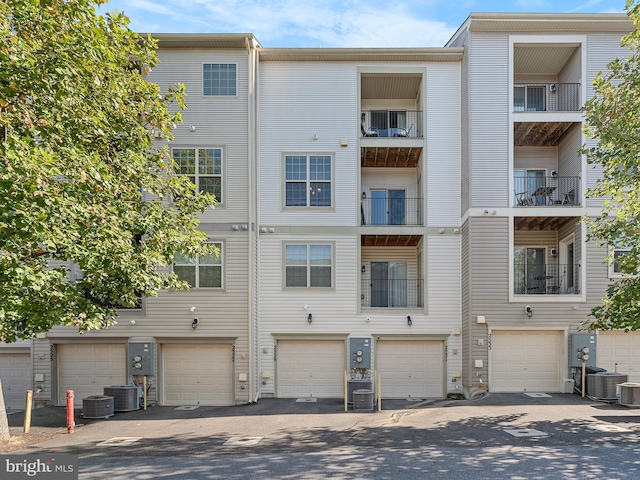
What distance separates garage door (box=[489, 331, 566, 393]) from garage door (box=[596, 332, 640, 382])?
140cm

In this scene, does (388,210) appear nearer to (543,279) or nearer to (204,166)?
(543,279)

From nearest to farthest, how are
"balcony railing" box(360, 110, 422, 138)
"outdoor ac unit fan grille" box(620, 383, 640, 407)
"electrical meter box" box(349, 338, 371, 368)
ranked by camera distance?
"outdoor ac unit fan grille" box(620, 383, 640, 407)
"electrical meter box" box(349, 338, 371, 368)
"balcony railing" box(360, 110, 422, 138)

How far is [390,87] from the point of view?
Answer: 55.9 ft

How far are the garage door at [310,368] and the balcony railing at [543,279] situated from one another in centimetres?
666

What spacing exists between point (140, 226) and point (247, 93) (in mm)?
7532

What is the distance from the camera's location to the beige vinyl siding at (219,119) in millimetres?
15445

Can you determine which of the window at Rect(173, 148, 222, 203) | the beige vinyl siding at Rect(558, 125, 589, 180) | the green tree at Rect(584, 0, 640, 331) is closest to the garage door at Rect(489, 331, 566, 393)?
the green tree at Rect(584, 0, 640, 331)

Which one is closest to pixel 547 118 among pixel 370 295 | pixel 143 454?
pixel 370 295

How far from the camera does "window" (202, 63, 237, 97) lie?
15.6 metres

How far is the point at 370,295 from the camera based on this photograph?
1689 cm

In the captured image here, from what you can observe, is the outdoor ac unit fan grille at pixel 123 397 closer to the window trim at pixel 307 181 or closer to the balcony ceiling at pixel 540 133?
the window trim at pixel 307 181

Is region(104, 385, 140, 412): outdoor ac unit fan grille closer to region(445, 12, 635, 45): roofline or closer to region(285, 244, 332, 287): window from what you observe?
region(285, 244, 332, 287): window

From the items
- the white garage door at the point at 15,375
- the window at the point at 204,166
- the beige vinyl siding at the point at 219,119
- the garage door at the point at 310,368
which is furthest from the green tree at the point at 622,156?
the white garage door at the point at 15,375

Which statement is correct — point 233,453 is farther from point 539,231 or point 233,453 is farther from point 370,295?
point 539,231
